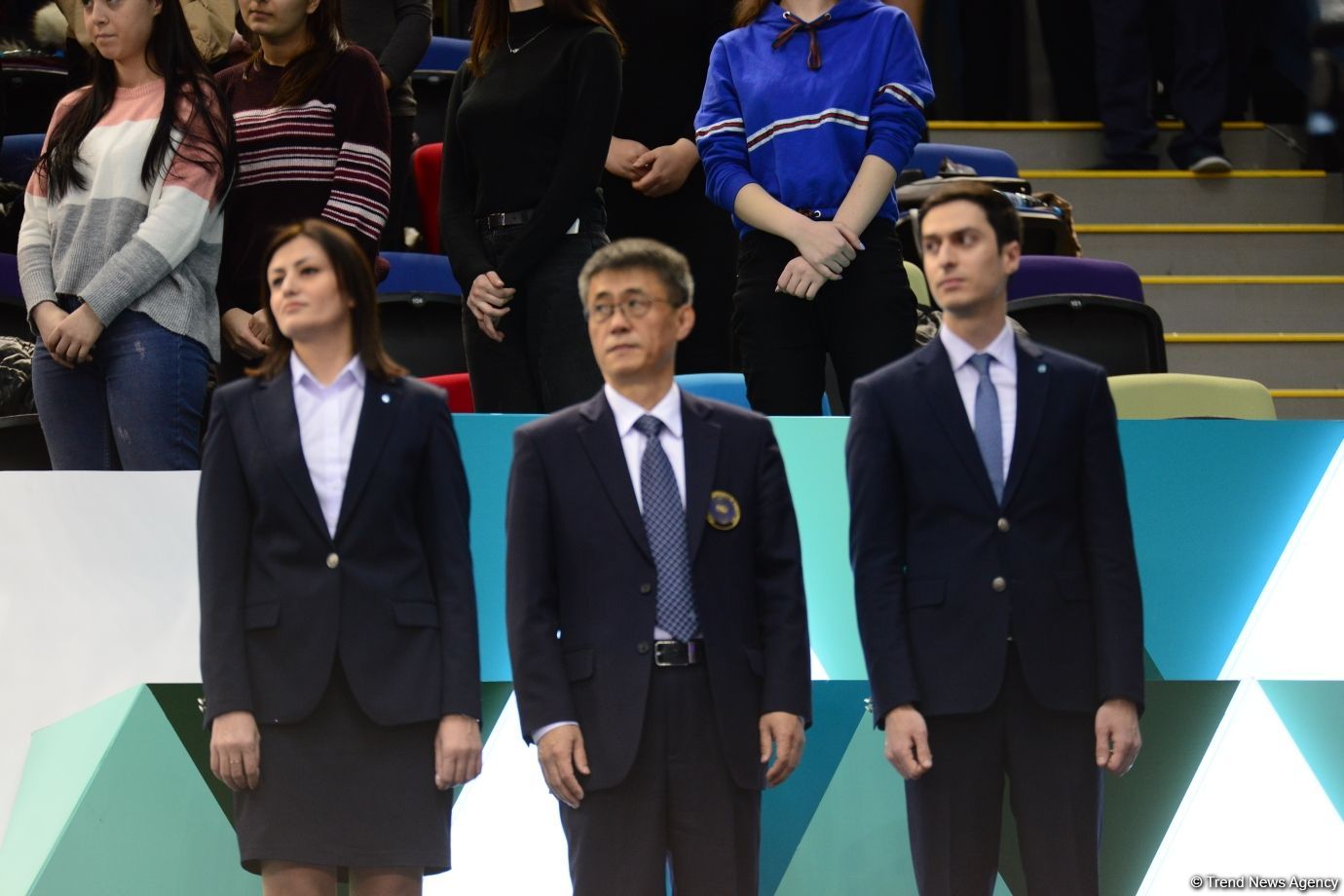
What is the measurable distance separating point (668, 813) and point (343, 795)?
1.43 ft

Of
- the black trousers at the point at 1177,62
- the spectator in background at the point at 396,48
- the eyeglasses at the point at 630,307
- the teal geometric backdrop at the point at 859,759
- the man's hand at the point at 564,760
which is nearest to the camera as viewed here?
the man's hand at the point at 564,760

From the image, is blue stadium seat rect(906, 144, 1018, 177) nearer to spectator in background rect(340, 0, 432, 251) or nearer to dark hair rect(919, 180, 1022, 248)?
spectator in background rect(340, 0, 432, 251)

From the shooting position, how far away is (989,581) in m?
2.55

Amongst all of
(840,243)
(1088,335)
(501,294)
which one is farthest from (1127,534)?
(1088,335)

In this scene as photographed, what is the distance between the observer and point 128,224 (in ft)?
10.7

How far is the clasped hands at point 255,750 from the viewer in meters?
2.49

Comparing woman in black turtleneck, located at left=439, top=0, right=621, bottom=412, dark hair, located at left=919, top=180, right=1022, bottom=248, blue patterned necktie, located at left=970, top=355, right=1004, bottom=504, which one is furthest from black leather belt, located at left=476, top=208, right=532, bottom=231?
blue patterned necktie, located at left=970, top=355, right=1004, bottom=504

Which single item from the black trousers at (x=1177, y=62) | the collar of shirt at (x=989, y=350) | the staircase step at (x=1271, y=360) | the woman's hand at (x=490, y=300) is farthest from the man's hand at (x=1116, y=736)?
the black trousers at (x=1177, y=62)

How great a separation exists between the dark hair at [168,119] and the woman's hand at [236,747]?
3.81 feet

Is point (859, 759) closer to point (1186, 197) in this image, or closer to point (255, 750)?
point (255, 750)

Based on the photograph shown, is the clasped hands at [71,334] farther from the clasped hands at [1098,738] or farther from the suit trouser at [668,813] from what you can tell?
the clasped hands at [1098,738]

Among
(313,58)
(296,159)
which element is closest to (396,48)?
(313,58)

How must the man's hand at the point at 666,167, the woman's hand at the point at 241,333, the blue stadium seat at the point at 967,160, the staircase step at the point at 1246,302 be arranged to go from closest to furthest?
the woman's hand at the point at 241,333 → the man's hand at the point at 666,167 → the blue stadium seat at the point at 967,160 → the staircase step at the point at 1246,302

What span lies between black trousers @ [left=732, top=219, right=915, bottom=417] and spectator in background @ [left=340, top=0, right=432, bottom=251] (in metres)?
1.84
